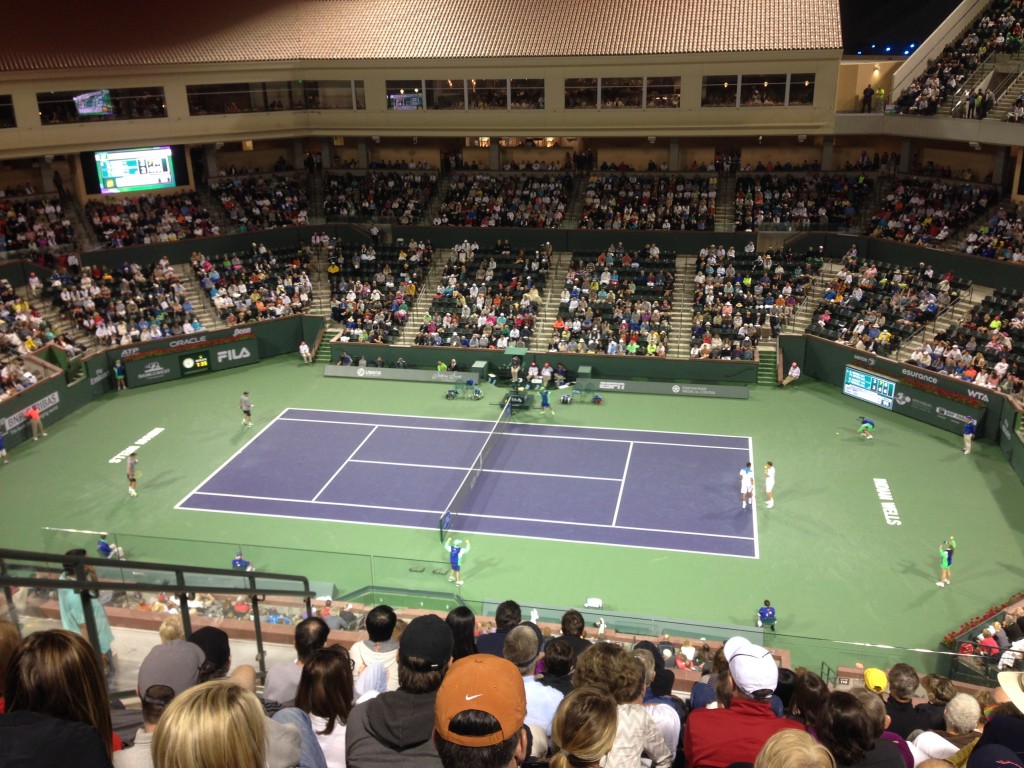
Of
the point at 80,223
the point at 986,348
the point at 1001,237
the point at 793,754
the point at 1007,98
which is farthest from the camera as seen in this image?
the point at 80,223

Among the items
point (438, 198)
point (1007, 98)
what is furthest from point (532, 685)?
point (438, 198)

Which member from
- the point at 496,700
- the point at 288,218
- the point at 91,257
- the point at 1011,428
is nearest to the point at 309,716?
the point at 496,700

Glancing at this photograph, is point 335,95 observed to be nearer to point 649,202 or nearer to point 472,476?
point 649,202

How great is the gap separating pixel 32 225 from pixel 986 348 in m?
37.5

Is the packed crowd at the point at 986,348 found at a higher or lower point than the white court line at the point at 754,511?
higher

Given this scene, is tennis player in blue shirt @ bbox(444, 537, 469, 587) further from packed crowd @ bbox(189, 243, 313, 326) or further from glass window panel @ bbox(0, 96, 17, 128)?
glass window panel @ bbox(0, 96, 17, 128)

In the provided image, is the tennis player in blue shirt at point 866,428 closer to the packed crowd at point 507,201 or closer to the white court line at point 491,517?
the white court line at point 491,517

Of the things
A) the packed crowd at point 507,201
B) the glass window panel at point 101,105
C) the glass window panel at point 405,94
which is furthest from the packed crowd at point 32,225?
the packed crowd at point 507,201

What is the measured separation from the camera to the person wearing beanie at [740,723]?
17.6 ft

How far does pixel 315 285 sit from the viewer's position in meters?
41.8

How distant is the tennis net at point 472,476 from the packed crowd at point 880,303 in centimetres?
1296

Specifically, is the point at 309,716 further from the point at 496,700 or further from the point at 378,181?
the point at 378,181

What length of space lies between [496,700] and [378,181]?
44.0m

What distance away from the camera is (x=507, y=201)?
43.4 metres
